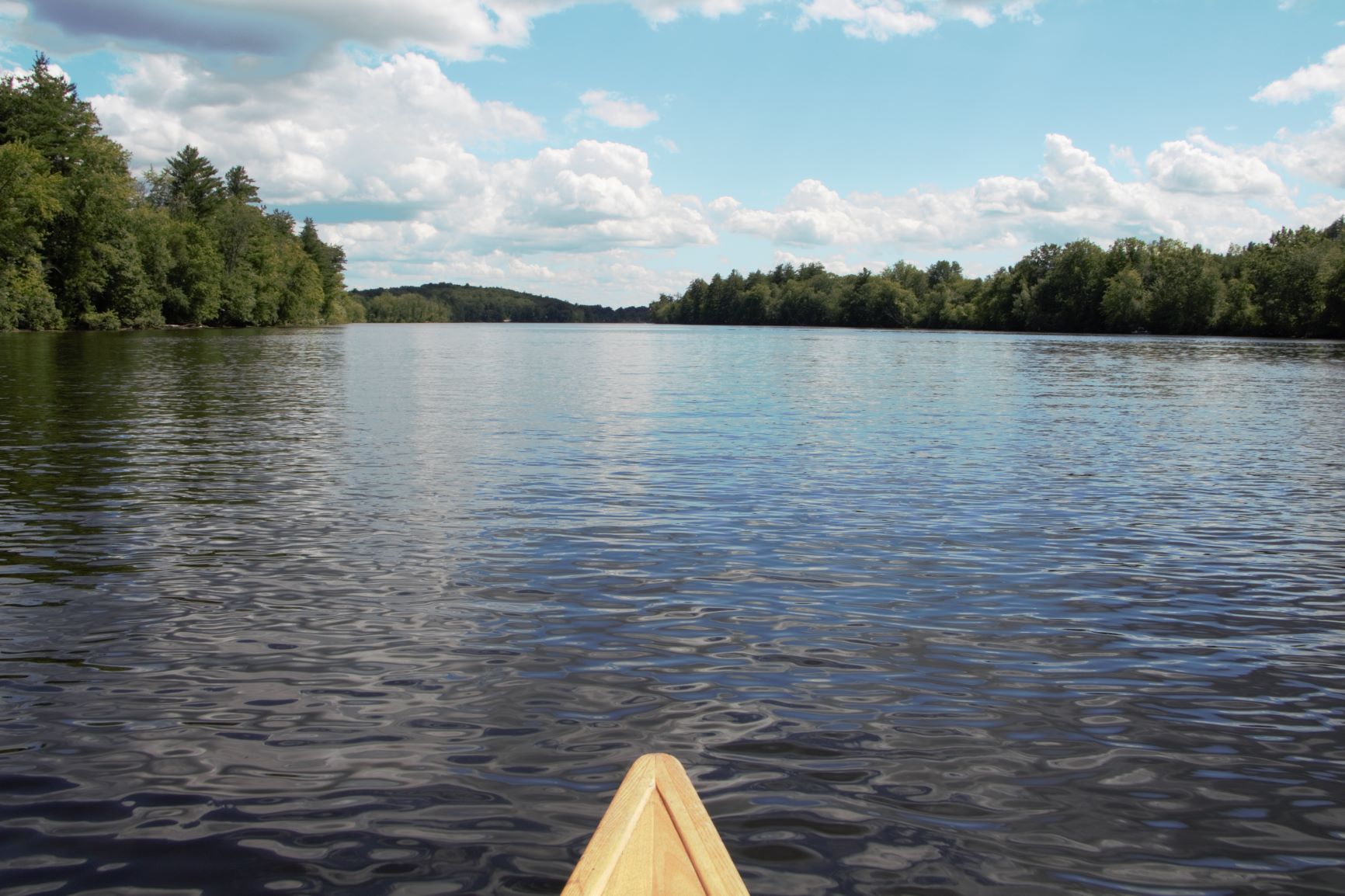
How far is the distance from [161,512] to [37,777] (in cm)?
888

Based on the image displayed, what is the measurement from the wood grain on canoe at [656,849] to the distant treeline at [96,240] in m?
86.1

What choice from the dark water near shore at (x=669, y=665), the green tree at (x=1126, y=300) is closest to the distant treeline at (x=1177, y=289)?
the green tree at (x=1126, y=300)

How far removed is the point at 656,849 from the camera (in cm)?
404

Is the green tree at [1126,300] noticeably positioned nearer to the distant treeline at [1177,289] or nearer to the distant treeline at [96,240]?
the distant treeline at [1177,289]

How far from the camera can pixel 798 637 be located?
8.99m

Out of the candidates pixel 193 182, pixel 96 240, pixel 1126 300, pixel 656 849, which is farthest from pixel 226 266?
pixel 656 849

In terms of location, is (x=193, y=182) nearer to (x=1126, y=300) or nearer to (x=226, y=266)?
(x=226, y=266)

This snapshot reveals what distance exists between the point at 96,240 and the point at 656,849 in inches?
3940

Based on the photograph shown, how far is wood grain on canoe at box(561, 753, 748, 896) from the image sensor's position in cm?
377

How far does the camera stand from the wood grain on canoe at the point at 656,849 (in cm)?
377

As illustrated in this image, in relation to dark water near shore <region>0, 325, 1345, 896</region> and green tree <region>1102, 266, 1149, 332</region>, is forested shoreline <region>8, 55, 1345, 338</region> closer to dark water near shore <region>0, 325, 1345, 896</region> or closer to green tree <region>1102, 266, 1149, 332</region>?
green tree <region>1102, 266, 1149, 332</region>

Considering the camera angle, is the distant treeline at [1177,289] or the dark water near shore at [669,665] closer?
the dark water near shore at [669,665]

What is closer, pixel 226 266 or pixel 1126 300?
pixel 226 266

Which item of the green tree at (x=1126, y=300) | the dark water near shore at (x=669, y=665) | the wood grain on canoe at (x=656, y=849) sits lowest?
the dark water near shore at (x=669, y=665)
